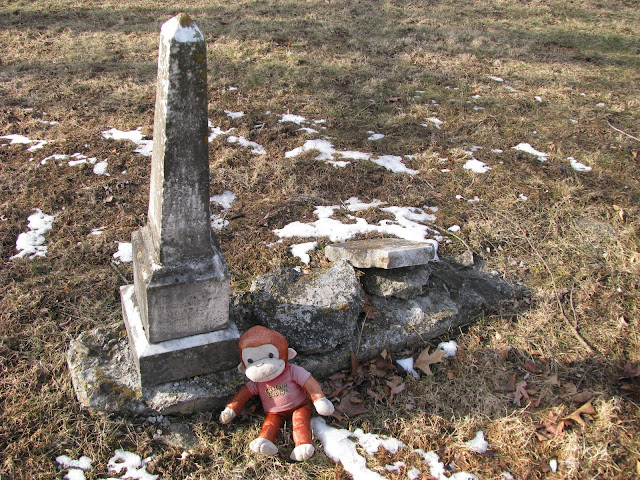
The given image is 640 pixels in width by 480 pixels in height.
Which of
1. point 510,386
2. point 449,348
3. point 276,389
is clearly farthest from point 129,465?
point 510,386

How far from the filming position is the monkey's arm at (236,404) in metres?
3.16

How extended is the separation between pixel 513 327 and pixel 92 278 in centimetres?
373

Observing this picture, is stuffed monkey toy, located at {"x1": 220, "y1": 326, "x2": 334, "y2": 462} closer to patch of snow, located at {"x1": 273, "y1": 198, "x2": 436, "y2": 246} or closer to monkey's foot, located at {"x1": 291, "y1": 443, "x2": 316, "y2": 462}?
monkey's foot, located at {"x1": 291, "y1": 443, "x2": 316, "y2": 462}

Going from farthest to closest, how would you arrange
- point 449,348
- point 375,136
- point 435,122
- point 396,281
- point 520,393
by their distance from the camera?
point 435,122 < point 375,136 < point 396,281 < point 449,348 < point 520,393

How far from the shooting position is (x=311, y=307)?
365cm

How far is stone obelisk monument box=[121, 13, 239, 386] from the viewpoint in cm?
255

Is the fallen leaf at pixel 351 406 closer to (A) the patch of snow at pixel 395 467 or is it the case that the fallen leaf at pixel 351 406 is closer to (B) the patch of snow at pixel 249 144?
(A) the patch of snow at pixel 395 467

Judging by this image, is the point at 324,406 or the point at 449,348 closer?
the point at 324,406

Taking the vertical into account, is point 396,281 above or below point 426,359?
above

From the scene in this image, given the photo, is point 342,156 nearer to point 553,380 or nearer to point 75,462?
point 553,380

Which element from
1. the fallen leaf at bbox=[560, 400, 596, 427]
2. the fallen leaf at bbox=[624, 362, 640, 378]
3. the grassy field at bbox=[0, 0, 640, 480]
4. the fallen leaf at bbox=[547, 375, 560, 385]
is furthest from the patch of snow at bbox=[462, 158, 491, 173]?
the fallen leaf at bbox=[560, 400, 596, 427]

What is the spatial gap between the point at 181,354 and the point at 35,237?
2629 millimetres

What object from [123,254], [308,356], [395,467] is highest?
[123,254]

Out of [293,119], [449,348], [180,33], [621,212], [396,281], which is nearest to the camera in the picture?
[180,33]
